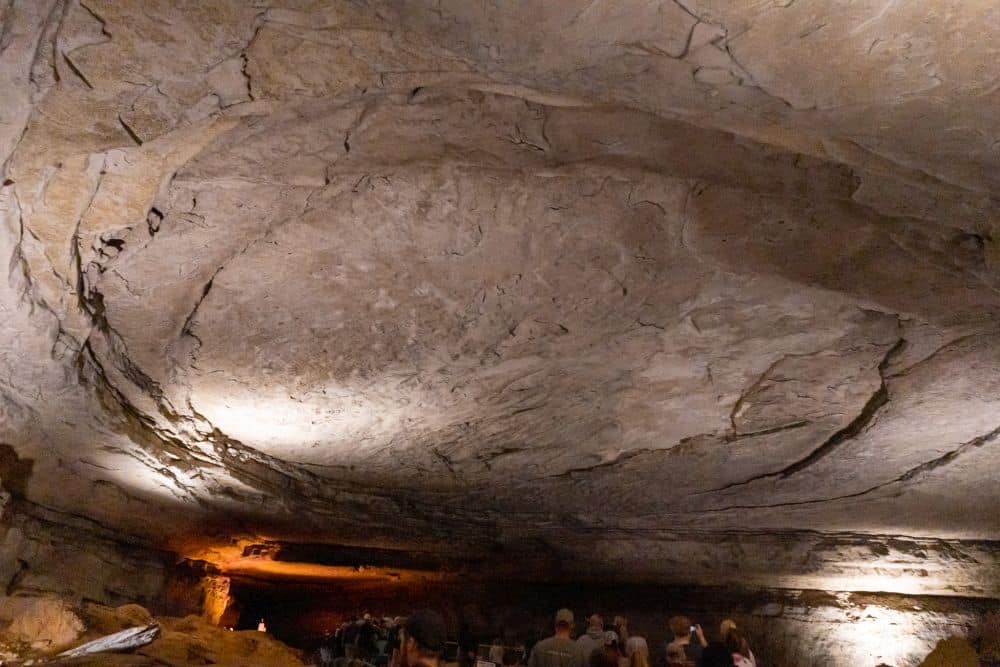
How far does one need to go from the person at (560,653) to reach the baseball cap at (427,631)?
1.51 meters

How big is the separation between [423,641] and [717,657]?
203 centimetres

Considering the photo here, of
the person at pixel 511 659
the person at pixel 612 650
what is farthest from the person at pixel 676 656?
the person at pixel 511 659

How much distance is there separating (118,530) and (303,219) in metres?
4.54

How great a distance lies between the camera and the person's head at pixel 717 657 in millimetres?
3357

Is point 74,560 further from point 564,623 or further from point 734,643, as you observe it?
point 734,643

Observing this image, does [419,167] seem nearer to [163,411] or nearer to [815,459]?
[163,411]

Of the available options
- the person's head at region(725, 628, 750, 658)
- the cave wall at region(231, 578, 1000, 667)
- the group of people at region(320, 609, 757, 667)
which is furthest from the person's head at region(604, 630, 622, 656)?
the cave wall at region(231, 578, 1000, 667)

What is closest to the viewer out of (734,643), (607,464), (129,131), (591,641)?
(129,131)

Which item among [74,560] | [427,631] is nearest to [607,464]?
[427,631]

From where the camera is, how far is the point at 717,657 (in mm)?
3377

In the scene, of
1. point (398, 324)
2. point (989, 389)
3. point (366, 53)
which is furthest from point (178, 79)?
point (989, 389)

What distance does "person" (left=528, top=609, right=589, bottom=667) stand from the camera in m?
3.36

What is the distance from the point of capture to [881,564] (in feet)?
20.0

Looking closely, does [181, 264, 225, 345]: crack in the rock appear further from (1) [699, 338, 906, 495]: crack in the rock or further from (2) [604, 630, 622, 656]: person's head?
(1) [699, 338, 906, 495]: crack in the rock
